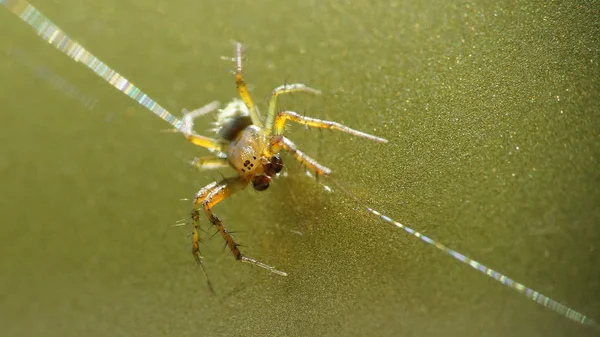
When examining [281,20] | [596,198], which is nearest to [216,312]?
[281,20]

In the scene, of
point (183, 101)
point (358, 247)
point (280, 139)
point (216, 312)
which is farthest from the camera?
point (183, 101)

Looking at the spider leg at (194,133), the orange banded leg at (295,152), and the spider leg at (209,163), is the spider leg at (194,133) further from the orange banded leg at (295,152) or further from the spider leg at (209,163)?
the orange banded leg at (295,152)

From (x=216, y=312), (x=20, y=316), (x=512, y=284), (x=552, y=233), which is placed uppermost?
(x=552, y=233)

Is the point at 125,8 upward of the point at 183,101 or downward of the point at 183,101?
upward

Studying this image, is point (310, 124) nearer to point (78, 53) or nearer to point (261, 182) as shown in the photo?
point (261, 182)

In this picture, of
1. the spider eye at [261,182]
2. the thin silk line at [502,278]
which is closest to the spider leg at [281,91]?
the spider eye at [261,182]

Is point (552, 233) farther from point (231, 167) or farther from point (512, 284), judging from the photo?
point (231, 167)

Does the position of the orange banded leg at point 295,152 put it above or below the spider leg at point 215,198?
above
